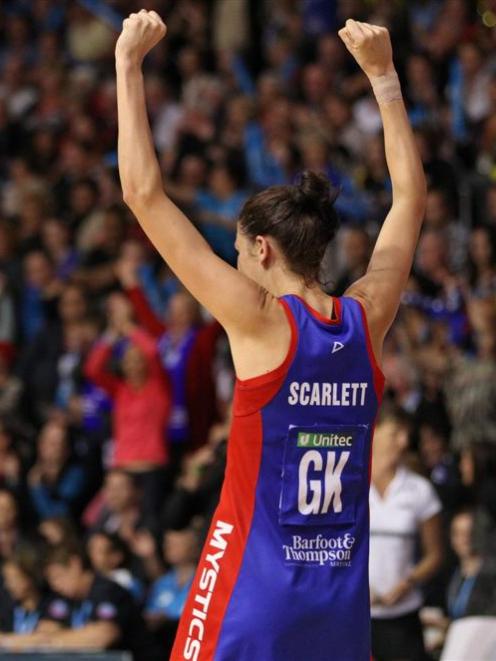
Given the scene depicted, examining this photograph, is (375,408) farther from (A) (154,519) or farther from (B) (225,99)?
(B) (225,99)

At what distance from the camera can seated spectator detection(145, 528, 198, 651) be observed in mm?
9163

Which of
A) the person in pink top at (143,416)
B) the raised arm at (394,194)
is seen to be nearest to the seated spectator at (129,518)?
the person in pink top at (143,416)

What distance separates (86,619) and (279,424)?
17.5 ft

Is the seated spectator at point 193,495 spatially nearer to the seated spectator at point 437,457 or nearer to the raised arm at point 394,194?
the seated spectator at point 437,457

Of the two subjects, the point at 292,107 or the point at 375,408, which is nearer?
the point at 375,408

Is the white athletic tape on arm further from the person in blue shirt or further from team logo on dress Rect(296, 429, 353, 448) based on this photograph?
the person in blue shirt

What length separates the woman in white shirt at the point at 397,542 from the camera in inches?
303

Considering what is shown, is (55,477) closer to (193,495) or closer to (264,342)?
(193,495)

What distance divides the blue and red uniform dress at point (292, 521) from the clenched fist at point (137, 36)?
76cm

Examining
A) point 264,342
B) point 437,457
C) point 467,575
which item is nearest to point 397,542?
point 467,575

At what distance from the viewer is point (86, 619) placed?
893 cm

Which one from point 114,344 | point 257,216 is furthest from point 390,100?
point 114,344

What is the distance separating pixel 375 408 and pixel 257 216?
1.99 ft

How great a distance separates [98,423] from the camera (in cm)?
1223
